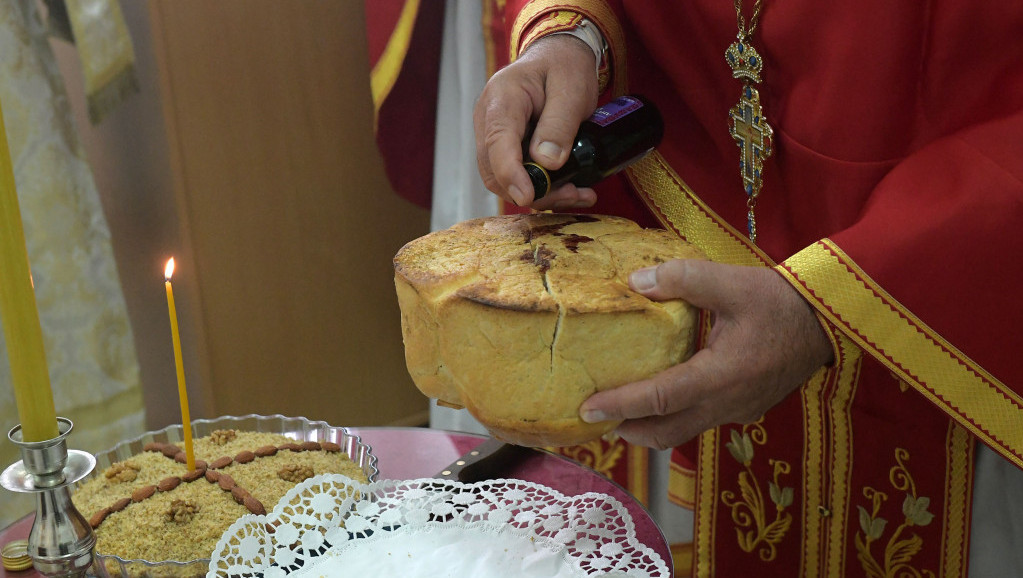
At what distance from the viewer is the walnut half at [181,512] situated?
0.87 meters

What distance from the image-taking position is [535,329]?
0.76 metres

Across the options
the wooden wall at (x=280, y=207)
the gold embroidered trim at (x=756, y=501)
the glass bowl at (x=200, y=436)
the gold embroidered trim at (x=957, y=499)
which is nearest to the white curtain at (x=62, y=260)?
the wooden wall at (x=280, y=207)

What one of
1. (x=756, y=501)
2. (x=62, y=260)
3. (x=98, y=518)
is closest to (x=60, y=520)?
(x=98, y=518)

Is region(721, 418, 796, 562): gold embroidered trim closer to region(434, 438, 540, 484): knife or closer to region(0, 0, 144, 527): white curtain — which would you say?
region(434, 438, 540, 484): knife

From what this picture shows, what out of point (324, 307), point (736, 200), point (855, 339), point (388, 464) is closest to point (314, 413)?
point (324, 307)

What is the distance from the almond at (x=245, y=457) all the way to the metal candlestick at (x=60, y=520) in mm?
Result: 214

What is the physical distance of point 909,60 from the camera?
0.93 meters

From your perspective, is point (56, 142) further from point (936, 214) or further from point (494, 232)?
point (936, 214)

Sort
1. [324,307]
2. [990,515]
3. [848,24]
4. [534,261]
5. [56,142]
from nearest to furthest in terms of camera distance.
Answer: [534,261], [848,24], [990,515], [56,142], [324,307]

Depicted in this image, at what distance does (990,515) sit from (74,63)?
1.90 metres

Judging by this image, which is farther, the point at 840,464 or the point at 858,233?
the point at 840,464

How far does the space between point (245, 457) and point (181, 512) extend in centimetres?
11

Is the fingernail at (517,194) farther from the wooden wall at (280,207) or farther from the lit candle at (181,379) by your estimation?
the wooden wall at (280,207)

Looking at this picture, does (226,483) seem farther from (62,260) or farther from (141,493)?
(62,260)
